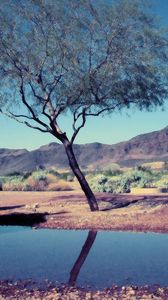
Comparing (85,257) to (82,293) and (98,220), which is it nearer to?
(82,293)

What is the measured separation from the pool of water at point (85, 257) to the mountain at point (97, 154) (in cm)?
10017

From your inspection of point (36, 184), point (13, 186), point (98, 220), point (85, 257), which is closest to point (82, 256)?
point (85, 257)

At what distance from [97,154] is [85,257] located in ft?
392

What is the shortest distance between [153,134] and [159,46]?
10909 centimetres

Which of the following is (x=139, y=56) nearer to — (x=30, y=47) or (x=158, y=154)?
(x=30, y=47)

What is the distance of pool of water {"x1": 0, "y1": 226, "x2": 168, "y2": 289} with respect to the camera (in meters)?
10.2

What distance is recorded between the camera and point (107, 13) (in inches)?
794

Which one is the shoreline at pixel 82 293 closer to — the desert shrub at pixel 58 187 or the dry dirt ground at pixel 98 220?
the dry dirt ground at pixel 98 220

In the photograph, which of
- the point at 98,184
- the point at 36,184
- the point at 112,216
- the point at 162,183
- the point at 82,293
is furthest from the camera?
the point at 36,184

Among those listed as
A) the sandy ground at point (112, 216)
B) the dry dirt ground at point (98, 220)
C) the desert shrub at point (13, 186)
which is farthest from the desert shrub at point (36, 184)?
the sandy ground at point (112, 216)

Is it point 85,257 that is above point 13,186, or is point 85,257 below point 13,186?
below

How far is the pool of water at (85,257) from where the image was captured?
1016 cm

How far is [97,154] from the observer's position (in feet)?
433

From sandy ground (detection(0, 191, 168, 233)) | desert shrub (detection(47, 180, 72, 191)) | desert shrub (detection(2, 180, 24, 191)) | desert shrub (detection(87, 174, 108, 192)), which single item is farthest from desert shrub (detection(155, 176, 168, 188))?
sandy ground (detection(0, 191, 168, 233))
